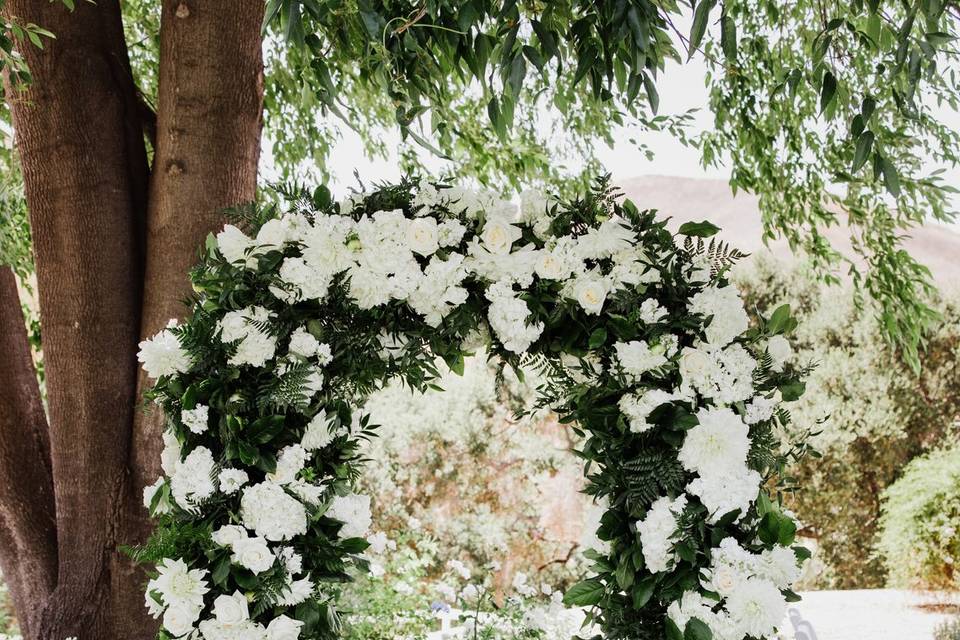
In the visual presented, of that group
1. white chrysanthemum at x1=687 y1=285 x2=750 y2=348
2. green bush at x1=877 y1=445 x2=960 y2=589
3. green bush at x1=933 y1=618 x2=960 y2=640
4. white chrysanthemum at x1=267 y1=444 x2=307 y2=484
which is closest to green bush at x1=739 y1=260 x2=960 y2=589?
green bush at x1=877 y1=445 x2=960 y2=589

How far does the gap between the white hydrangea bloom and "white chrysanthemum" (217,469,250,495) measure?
0.27 m

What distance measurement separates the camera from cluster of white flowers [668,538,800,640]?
5.63 feet

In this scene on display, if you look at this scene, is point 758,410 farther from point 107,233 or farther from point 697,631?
point 107,233

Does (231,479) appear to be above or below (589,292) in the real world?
below

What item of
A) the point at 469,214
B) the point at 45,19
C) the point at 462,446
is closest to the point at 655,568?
the point at 469,214

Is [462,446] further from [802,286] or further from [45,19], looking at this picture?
[45,19]

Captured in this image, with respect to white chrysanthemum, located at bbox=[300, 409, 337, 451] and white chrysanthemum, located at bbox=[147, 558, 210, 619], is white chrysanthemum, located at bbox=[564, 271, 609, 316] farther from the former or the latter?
white chrysanthemum, located at bbox=[147, 558, 210, 619]

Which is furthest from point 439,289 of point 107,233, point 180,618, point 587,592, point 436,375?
point 107,233

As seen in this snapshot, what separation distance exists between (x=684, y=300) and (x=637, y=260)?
15 centimetres

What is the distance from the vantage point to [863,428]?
9.79 m

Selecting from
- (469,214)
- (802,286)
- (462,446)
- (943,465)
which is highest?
(802,286)

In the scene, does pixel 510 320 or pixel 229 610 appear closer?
pixel 229 610

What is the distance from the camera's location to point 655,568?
1.78 m

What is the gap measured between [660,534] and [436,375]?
66 cm
